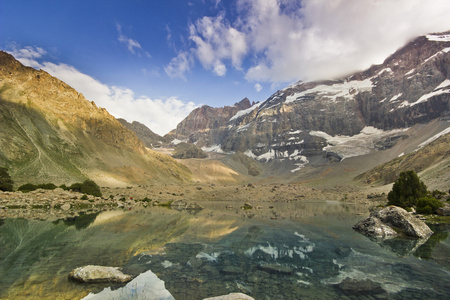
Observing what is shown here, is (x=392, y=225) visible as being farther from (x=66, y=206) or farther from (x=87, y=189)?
(x=87, y=189)

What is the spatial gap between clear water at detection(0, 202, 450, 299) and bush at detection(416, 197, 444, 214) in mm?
14732

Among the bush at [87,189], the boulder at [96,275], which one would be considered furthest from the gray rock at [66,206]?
the boulder at [96,275]

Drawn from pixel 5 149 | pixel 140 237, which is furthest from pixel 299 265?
pixel 5 149

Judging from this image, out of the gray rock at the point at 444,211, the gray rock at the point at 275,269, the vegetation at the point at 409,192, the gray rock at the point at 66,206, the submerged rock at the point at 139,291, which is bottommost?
the gray rock at the point at 66,206

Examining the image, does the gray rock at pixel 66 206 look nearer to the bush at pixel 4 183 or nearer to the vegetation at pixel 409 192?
the bush at pixel 4 183

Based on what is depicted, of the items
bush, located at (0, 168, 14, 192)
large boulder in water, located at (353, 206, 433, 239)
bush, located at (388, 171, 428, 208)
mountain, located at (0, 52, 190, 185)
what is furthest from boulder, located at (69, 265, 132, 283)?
mountain, located at (0, 52, 190, 185)

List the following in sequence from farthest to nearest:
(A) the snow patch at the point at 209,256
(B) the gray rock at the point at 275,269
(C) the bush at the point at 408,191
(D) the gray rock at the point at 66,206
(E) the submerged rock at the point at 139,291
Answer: (D) the gray rock at the point at 66,206, (C) the bush at the point at 408,191, (A) the snow patch at the point at 209,256, (B) the gray rock at the point at 275,269, (E) the submerged rock at the point at 139,291

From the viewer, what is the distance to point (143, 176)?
436 feet

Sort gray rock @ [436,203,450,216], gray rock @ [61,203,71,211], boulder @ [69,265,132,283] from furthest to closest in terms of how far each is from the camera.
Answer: gray rock @ [61,203,71,211], gray rock @ [436,203,450,216], boulder @ [69,265,132,283]

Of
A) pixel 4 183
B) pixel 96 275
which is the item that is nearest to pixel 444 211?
pixel 96 275

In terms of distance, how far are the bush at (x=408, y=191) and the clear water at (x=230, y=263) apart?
72.4ft

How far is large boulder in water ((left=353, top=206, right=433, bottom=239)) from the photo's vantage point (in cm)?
2338

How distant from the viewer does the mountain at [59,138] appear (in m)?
87.3

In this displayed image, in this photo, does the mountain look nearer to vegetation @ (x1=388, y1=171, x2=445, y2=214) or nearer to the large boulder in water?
the large boulder in water
